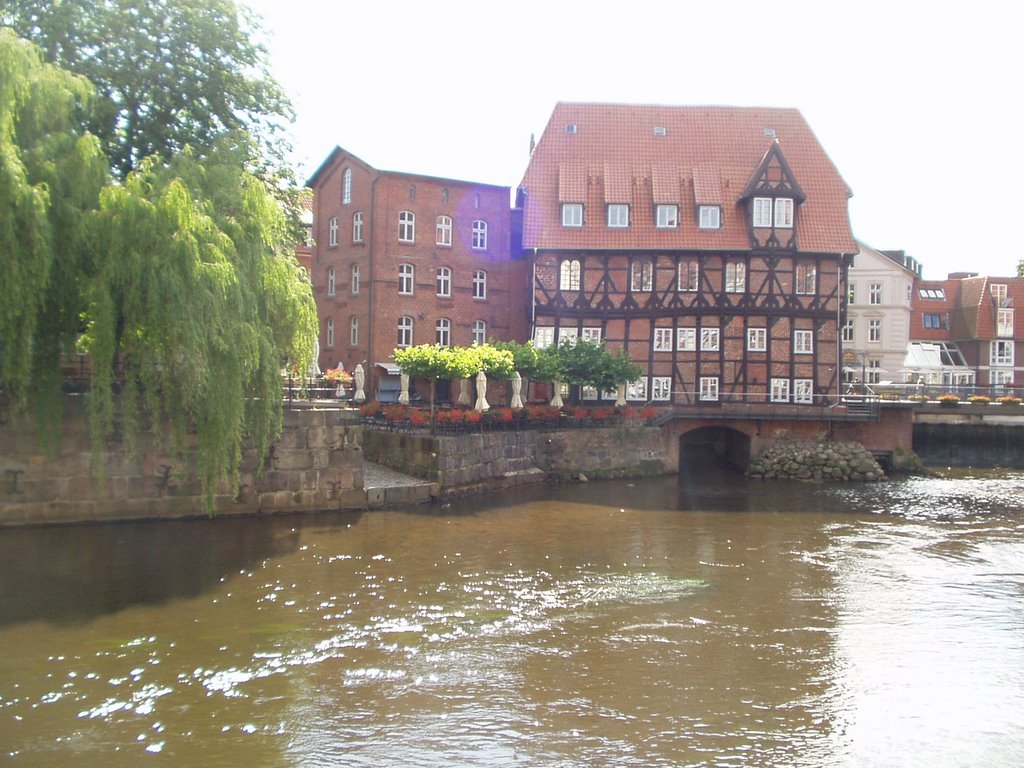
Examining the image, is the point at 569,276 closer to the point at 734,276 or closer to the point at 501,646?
the point at 734,276

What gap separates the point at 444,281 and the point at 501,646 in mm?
24031

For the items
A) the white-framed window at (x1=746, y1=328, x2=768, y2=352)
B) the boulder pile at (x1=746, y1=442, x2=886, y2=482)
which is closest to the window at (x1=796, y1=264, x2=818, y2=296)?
the white-framed window at (x1=746, y1=328, x2=768, y2=352)

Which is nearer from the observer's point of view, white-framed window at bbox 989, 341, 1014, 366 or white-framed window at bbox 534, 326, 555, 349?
white-framed window at bbox 534, 326, 555, 349

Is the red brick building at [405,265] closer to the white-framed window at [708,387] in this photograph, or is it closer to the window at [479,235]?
the window at [479,235]

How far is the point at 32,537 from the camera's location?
1631cm

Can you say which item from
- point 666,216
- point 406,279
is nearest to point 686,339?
Answer: point 666,216

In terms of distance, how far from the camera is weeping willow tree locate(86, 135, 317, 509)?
48.2 ft

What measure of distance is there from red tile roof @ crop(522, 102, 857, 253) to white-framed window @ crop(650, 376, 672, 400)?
5.27 m

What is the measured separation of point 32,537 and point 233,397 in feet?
15.9

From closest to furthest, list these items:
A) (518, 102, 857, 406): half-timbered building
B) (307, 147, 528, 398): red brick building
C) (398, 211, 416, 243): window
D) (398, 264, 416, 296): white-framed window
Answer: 1. (307, 147, 528, 398): red brick building
2. (398, 211, 416, 243): window
3. (398, 264, 416, 296): white-framed window
4. (518, 102, 857, 406): half-timbered building

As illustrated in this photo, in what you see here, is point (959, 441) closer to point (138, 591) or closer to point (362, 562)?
point (362, 562)

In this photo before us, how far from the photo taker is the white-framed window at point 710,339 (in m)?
34.2

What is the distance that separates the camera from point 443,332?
33719 mm

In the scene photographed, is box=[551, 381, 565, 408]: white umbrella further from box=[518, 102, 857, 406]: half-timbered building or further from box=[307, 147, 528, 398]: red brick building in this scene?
box=[307, 147, 528, 398]: red brick building
